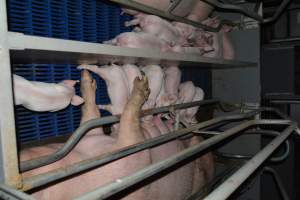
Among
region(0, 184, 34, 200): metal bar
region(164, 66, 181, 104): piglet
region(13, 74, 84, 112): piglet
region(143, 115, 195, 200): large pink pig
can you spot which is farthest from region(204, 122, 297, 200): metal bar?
region(164, 66, 181, 104): piglet

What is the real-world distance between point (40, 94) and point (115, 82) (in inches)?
16.3

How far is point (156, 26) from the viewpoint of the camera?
1465mm

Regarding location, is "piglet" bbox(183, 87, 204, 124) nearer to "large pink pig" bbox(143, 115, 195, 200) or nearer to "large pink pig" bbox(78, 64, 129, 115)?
"large pink pig" bbox(143, 115, 195, 200)

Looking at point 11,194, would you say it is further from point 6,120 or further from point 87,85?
point 87,85

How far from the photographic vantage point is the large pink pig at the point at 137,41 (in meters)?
1.27

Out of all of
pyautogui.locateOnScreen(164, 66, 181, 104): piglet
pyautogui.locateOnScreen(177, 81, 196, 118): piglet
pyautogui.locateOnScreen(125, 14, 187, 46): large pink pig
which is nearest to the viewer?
pyautogui.locateOnScreen(125, 14, 187, 46): large pink pig

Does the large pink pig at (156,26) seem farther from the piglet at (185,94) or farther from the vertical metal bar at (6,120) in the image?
the vertical metal bar at (6,120)

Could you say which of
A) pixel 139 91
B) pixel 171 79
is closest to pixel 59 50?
pixel 139 91

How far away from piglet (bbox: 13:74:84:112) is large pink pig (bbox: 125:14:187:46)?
1.98 ft

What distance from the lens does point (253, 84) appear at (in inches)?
95.2

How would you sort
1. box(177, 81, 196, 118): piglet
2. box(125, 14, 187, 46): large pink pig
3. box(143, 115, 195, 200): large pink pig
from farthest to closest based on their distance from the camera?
box(177, 81, 196, 118): piglet → box(125, 14, 187, 46): large pink pig → box(143, 115, 195, 200): large pink pig

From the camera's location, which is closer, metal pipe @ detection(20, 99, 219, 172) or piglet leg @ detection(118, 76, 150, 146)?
metal pipe @ detection(20, 99, 219, 172)

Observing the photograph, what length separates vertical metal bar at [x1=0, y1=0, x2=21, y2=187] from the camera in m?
0.58

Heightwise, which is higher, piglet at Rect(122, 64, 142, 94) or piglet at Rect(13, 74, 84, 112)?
piglet at Rect(122, 64, 142, 94)
